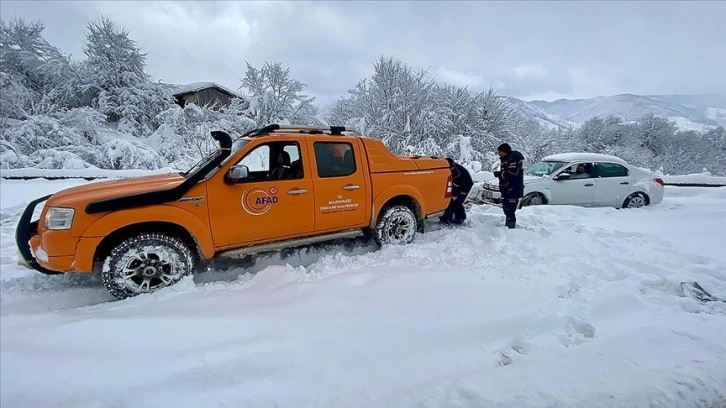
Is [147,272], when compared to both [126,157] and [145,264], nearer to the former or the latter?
[145,264]

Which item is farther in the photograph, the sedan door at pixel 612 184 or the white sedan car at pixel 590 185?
the sedan door at pixel 612 184

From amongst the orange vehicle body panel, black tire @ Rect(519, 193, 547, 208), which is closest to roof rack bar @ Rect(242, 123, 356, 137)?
the orange vehicle body panel

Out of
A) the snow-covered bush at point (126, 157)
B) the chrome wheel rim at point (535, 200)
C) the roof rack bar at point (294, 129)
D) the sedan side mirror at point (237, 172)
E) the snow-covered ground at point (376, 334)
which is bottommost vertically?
the snow-covered ground at point (376, 334)

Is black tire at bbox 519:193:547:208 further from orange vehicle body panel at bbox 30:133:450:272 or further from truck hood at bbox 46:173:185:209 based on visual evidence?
truck hood at bbox 46:173:185:209

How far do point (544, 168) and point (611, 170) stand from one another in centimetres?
152

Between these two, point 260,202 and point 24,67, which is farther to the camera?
point 260,202

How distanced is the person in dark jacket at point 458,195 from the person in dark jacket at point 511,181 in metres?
0.64

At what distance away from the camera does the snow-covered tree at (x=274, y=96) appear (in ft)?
60.9

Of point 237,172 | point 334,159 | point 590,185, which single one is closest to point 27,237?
point 237,172

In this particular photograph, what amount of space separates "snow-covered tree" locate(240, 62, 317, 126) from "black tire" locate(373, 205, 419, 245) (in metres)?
15.3

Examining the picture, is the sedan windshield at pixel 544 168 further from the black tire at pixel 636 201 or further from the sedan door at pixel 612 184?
the black tire at pixel 636 201

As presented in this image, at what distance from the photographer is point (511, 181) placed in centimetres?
598

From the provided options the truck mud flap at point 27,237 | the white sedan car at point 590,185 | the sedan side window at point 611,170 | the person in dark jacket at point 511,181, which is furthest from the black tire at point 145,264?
the sedan side window at point 611,170

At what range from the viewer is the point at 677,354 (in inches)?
101
